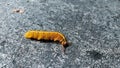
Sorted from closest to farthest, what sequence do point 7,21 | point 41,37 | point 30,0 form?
point 41,37 → point 7,21 → point 30,0

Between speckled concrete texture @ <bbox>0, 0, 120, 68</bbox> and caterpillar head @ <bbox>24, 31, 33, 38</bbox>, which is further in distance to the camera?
caterpillar head @ <bbox>24, 31, 33, 38</bbox>

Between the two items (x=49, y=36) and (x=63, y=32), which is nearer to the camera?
(x=49, y=36)

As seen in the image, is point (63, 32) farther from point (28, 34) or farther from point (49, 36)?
point (28, 34)

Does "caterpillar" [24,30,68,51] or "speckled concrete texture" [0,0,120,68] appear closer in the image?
"speckled concrete texture" [0,0,120,68]

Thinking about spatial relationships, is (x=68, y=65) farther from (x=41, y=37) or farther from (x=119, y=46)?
(x=119, y=46)

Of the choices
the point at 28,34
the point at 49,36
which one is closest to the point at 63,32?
the point at 49,36

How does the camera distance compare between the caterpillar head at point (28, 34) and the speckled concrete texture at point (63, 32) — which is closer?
the speckled concrete texture at point (63, 32)

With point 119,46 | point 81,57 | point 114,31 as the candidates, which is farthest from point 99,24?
point 81,57

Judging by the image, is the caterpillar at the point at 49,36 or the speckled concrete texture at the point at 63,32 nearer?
the speckled concrete texture at the point at 63,32
